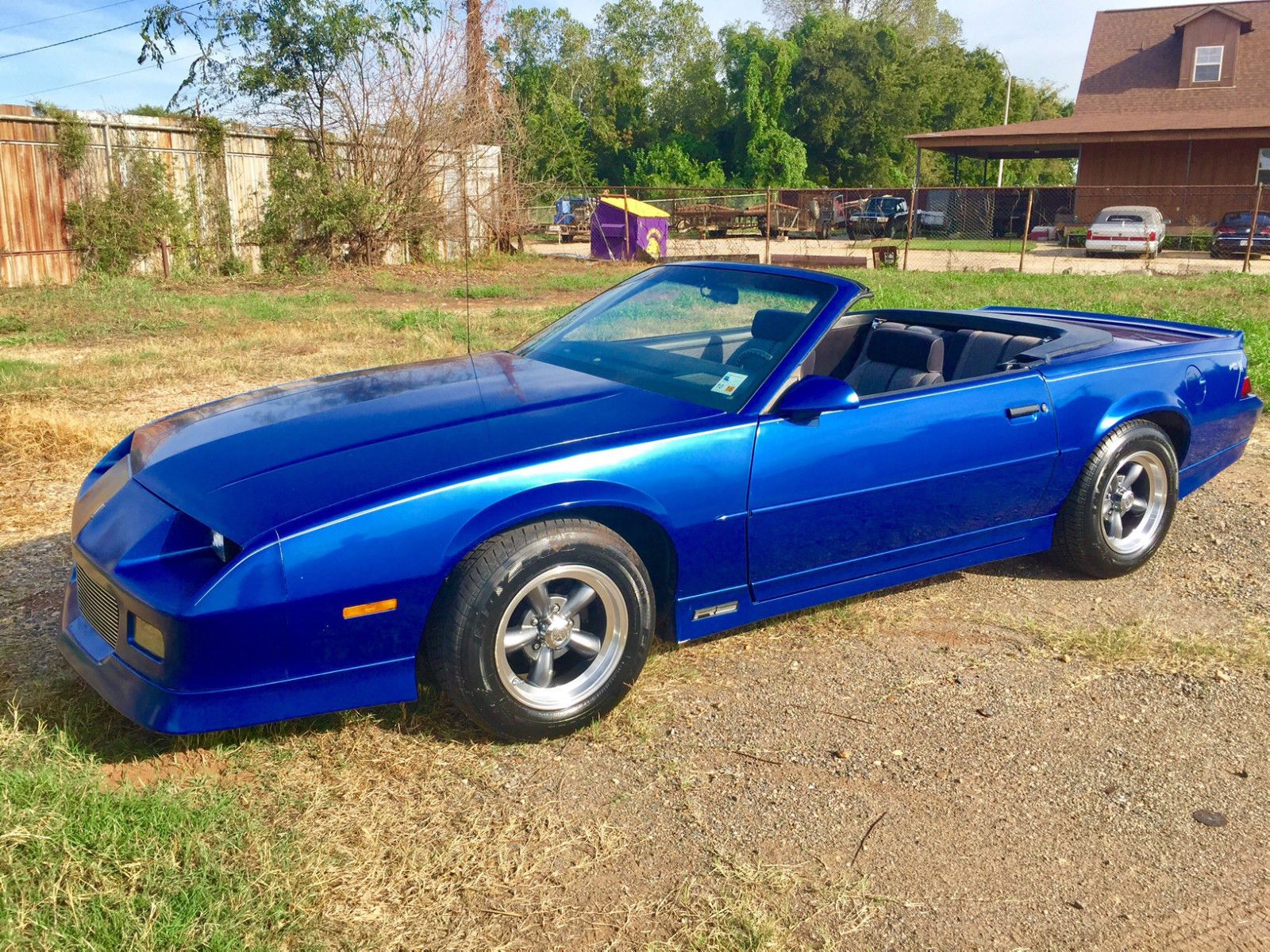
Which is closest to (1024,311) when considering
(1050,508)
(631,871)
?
(1050,508)

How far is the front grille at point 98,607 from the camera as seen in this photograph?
10.4 feet

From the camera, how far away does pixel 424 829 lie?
2947mm

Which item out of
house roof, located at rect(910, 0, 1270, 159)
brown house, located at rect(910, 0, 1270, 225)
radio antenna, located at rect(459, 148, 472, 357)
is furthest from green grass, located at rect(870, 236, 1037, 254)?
radio antenna, located at rect(459, 148, 472, 357)

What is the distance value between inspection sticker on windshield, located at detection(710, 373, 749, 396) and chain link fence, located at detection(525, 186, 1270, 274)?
55.6 ft

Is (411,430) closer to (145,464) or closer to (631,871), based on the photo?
(145,464)

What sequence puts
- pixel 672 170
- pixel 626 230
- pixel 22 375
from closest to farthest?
pixel 22 375, pixel 626 230, pixel 672 170

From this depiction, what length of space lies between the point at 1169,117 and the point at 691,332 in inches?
1419

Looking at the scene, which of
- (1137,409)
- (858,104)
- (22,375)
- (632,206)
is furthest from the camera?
(858,104)

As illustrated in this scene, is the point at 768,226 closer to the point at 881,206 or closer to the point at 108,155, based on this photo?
the point at 108,155

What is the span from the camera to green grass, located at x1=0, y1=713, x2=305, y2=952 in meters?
2.40

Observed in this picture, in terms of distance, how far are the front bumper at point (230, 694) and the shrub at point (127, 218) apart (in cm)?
1555

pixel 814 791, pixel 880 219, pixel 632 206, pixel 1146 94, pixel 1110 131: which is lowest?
pixel 814 791

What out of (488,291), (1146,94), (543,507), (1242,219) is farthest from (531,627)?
(1146,94)

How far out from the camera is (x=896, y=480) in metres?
4.03
